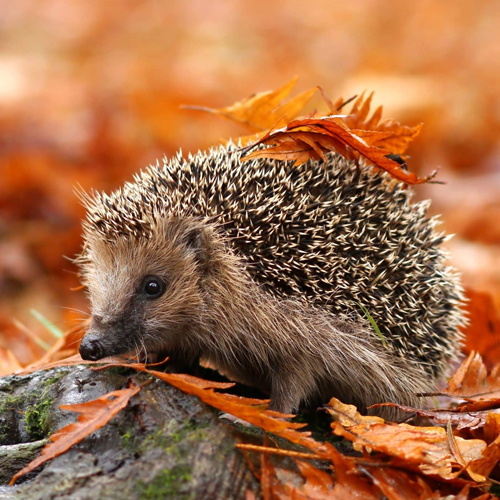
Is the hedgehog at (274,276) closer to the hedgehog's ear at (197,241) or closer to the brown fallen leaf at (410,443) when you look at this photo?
the hedgehog's ear at (197,241)

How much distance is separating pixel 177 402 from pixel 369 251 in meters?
1.82

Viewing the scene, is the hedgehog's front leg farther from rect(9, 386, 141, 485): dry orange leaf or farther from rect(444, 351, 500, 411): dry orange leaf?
rect(9, 386, 141, 485): dry orange leaf

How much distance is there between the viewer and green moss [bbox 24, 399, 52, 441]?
13.4 ft

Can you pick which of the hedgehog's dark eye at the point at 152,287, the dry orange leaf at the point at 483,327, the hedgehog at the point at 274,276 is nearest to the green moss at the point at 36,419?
the hedgehog at the point at 274,276

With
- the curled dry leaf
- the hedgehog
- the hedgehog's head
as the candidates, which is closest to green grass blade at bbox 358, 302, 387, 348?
the hedgehog

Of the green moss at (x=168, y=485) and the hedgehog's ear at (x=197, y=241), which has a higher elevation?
the hedgehog's ear at (x=197, y=241)

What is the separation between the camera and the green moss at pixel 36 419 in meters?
4.09

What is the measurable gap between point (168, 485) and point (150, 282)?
1.85m

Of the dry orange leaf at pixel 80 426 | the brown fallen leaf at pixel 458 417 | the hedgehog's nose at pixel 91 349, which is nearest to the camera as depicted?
Result: the dry orange leaf at pixel 80 426

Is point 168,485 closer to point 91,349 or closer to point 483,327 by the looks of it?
point 91,349

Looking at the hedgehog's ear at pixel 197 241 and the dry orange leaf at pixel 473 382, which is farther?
the dry orange leaf at pixel 473 382

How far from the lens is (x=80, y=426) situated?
136 inches

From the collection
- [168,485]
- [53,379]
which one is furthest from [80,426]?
[53,379]

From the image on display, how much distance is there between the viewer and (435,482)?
3.65 metres
